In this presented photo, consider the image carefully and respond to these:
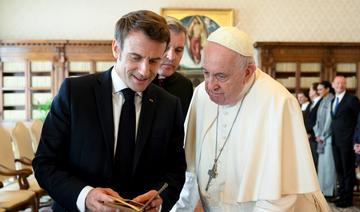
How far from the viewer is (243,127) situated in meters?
2.26

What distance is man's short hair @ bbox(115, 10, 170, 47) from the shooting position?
1.71 m

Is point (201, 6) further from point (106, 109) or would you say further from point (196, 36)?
point (106, 109)

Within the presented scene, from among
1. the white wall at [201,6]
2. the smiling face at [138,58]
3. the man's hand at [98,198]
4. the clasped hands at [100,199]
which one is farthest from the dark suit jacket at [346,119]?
the man's hand at [98,198]

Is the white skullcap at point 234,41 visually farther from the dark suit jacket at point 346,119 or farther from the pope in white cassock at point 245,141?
the dark suit jacket at point 346,119

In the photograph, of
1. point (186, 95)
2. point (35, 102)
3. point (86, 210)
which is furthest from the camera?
point (35, 102)

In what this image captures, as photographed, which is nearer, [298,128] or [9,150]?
[298,128]

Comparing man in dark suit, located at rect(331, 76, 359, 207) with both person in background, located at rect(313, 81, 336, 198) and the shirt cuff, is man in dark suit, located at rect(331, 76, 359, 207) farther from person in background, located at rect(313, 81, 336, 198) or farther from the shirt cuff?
the shirt cuff

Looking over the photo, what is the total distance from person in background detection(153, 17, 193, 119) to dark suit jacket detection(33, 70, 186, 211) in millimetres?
809

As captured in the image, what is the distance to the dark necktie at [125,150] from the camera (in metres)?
1.82

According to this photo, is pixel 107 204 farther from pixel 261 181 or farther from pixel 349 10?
pixel 349 10

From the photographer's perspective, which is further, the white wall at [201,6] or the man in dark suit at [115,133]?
the white wall at [201,6]

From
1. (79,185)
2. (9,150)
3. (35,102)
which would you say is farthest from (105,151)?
(35,102)

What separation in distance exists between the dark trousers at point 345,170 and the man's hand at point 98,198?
603cm

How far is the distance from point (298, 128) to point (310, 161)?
18cm
